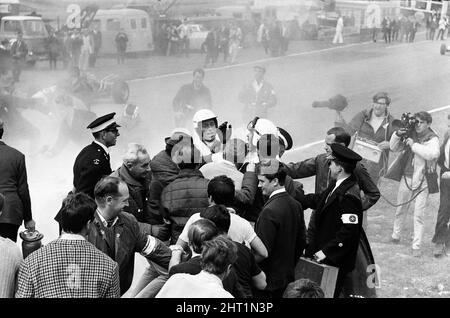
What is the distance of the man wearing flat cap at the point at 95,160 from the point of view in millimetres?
5520

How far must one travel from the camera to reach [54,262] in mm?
3869

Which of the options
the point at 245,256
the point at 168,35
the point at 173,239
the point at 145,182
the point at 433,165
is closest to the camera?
the point at 245,256

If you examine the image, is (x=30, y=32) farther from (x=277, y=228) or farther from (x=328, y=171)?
(x=277, y=228)

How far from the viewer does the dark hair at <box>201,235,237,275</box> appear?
3.77 metres

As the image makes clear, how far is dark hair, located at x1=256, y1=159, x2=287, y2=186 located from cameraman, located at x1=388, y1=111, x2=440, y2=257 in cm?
238

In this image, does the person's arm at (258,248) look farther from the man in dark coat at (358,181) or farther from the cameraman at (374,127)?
the cameraman at (374,127)

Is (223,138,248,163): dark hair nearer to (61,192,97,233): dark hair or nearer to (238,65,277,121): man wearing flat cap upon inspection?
(61,192,97,233): dark hair

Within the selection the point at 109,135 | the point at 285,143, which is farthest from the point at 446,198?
the point at 109,135

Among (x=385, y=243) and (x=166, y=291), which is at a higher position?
(x=166, y=291)

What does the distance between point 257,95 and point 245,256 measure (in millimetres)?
5281

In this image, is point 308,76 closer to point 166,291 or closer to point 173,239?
point 173,239

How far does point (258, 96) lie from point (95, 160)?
4153mm

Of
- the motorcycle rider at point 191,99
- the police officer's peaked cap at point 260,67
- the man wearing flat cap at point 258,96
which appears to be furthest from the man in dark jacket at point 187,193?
the police officer's peaked cap at point 260,67
